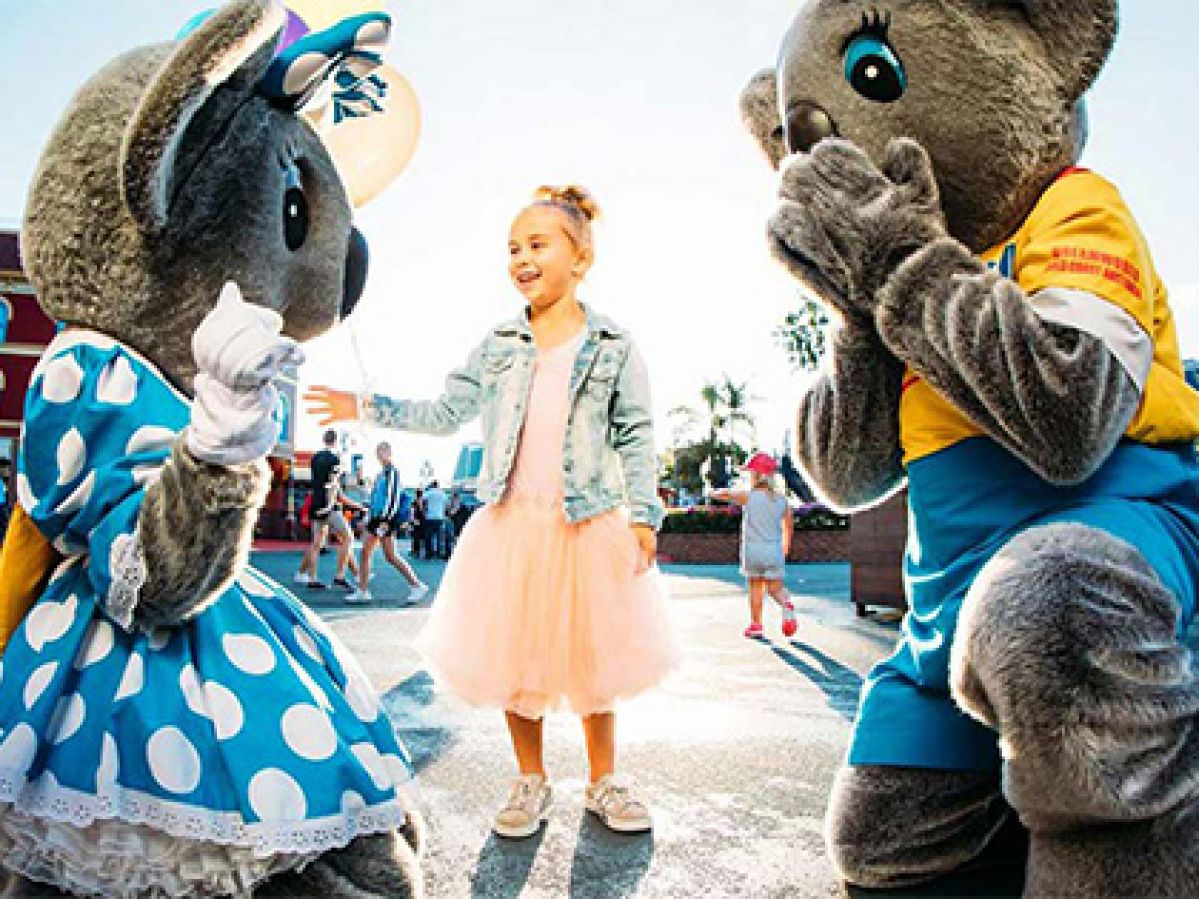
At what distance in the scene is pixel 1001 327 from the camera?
150 centimetres

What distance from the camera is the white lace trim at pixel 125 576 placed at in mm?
1335

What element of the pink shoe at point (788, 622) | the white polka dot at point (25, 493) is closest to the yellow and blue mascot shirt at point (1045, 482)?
the white polka dot at point (25, 493)

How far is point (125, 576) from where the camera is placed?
1.34 meters

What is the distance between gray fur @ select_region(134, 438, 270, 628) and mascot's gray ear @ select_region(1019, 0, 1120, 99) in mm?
1677

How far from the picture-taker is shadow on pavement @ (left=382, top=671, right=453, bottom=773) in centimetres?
337

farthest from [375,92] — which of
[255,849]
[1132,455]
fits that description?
[1132,455]

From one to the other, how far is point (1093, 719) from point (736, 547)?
17.9 meters

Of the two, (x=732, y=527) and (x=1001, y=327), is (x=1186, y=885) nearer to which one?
(x=1001, y=327)

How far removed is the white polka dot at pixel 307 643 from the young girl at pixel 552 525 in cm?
110

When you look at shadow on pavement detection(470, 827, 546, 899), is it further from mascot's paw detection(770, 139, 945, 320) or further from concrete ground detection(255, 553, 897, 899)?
mascot's paw detection(770, 139, 945, 320)

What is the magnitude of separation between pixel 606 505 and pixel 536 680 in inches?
21.7

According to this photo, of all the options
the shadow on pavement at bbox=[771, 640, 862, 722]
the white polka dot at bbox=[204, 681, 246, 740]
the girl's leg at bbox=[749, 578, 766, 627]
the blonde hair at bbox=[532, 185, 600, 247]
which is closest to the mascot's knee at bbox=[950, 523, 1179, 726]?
the white polka dot at bbox=[204, 681, 246, 740]

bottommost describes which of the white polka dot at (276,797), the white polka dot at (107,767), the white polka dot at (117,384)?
the white polka dot at (276,797)

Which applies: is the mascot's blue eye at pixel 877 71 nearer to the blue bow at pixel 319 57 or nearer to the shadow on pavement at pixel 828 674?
the blue bow at pixel 319 57
